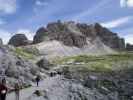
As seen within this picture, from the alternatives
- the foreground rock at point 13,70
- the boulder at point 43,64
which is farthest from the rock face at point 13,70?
the boulder at point 43,64

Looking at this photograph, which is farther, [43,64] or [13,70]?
[43,64]

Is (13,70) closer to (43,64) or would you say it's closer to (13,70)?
(13,70)

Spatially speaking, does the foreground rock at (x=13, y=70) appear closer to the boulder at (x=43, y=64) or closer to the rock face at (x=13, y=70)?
the rock face at (x=13, y=70)

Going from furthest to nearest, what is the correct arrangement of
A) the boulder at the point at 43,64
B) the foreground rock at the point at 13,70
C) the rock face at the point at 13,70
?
the boulder at the point at 43,64
the rock face at the point at 13,70
the foreground rock at the point at 13,70

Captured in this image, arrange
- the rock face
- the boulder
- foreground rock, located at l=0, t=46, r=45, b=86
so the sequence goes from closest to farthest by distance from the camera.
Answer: foreground rock, located at l=0, t=46, r=45, b=86
the rock face
the boulder

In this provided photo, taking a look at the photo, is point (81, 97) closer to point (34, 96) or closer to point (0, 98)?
point (34, 96)

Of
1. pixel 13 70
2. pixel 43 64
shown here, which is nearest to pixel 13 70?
pixel 13 70

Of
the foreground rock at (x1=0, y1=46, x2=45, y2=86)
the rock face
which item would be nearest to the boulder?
the rock face

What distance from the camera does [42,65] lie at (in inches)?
5743

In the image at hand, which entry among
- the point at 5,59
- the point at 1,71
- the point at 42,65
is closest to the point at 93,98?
the point at 1,71

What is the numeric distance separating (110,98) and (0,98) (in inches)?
1114

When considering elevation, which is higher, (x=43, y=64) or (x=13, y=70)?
(x=13, y=70)

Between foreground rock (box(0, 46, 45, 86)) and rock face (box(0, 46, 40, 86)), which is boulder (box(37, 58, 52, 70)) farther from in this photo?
foreground rock (box(0, 46, 45, 86))

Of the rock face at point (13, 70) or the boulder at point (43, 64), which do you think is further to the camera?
the boulder at point (43, 64)
